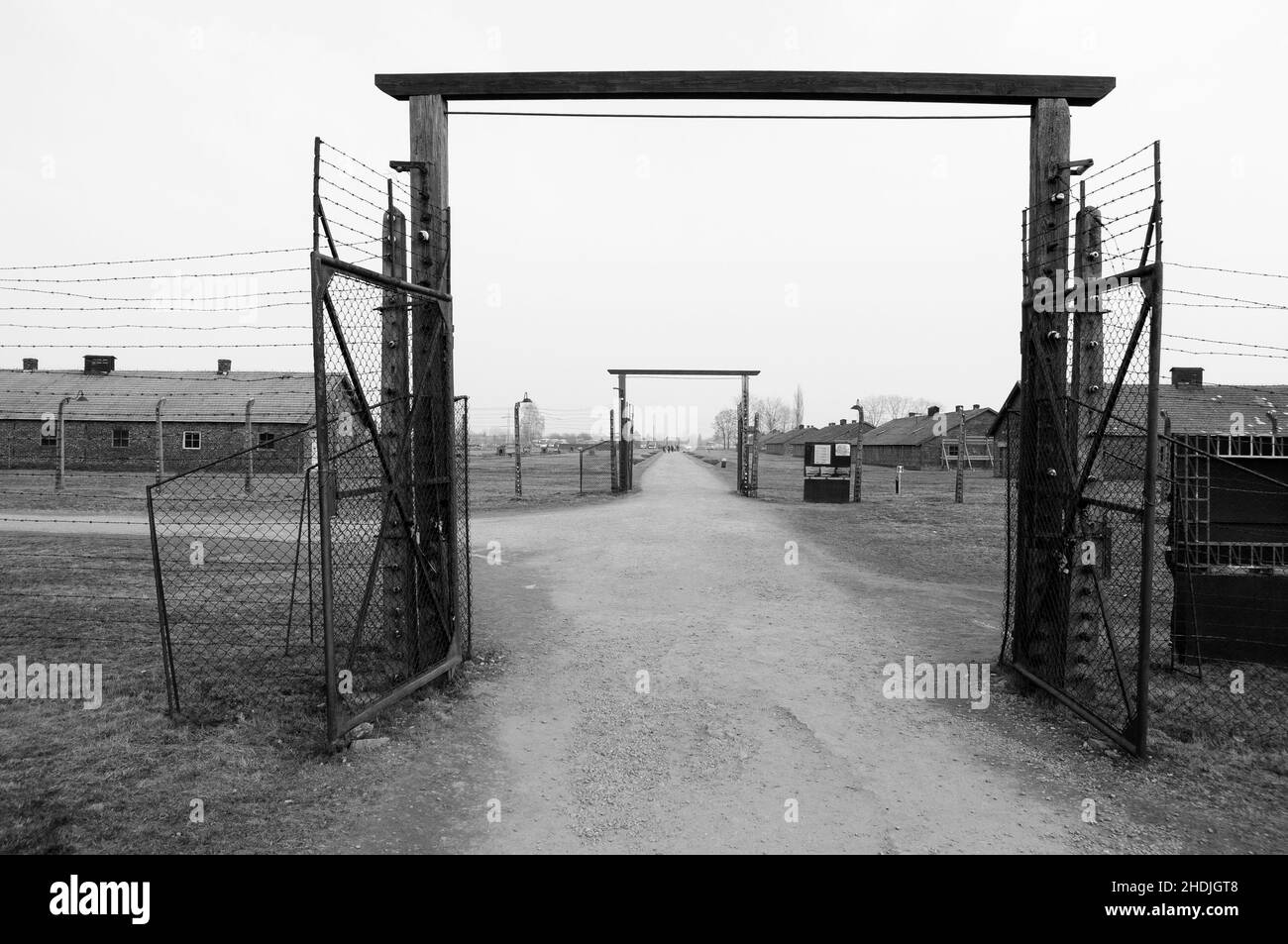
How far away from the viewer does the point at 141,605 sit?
28.6ft

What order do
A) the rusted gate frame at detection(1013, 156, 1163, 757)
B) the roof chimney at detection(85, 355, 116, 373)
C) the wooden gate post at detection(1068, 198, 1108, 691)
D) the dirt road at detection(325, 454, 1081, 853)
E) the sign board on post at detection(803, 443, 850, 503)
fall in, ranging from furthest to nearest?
1. the roof chimney at detection(85, 355, 116, 373)
2. the sign board on post at detection(803, 443, 850, 503)
3. the wooden gate post at detection(1068, 198, 1108, 691)
4. the rusted gate frame at detection(1013, 156, 1163, 757)
5. the dirt road at detection(325, 454, 1081, 853)

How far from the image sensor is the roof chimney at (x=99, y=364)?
41500 millimetres

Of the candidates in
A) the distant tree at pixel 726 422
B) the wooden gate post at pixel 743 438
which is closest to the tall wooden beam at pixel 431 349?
the wooden gate post at pixel 743 438

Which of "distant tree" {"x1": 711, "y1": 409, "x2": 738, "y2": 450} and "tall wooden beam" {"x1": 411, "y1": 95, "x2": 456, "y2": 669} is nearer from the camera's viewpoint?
"tall wooden beam" {"x1": 411, "y1": 95, "x2": 456, "y2": 669}

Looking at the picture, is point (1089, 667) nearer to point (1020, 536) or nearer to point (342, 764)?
point (1020, 536)

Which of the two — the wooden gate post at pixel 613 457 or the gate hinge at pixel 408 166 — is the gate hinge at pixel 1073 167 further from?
the wooden gate post at pixel 613 457

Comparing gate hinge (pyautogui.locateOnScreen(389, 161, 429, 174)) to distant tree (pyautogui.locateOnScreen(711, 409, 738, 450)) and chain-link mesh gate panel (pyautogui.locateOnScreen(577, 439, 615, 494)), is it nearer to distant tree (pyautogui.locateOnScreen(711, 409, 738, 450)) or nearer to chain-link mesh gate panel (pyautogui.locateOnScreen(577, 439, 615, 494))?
chain-link mesh gate panel (pyautogui.locateOnScreen(577, 439, 615, 494))

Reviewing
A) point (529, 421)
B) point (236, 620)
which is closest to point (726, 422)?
point (529, 421)

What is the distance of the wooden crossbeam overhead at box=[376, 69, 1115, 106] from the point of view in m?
6.54

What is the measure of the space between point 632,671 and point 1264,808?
4661mm

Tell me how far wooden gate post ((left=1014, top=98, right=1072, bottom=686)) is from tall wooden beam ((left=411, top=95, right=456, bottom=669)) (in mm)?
5400

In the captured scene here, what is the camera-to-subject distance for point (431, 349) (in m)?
6.45

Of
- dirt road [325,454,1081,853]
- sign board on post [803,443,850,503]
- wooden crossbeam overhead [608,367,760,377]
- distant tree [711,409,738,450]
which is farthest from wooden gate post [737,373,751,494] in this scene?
distant tree [711,409,738,450]
